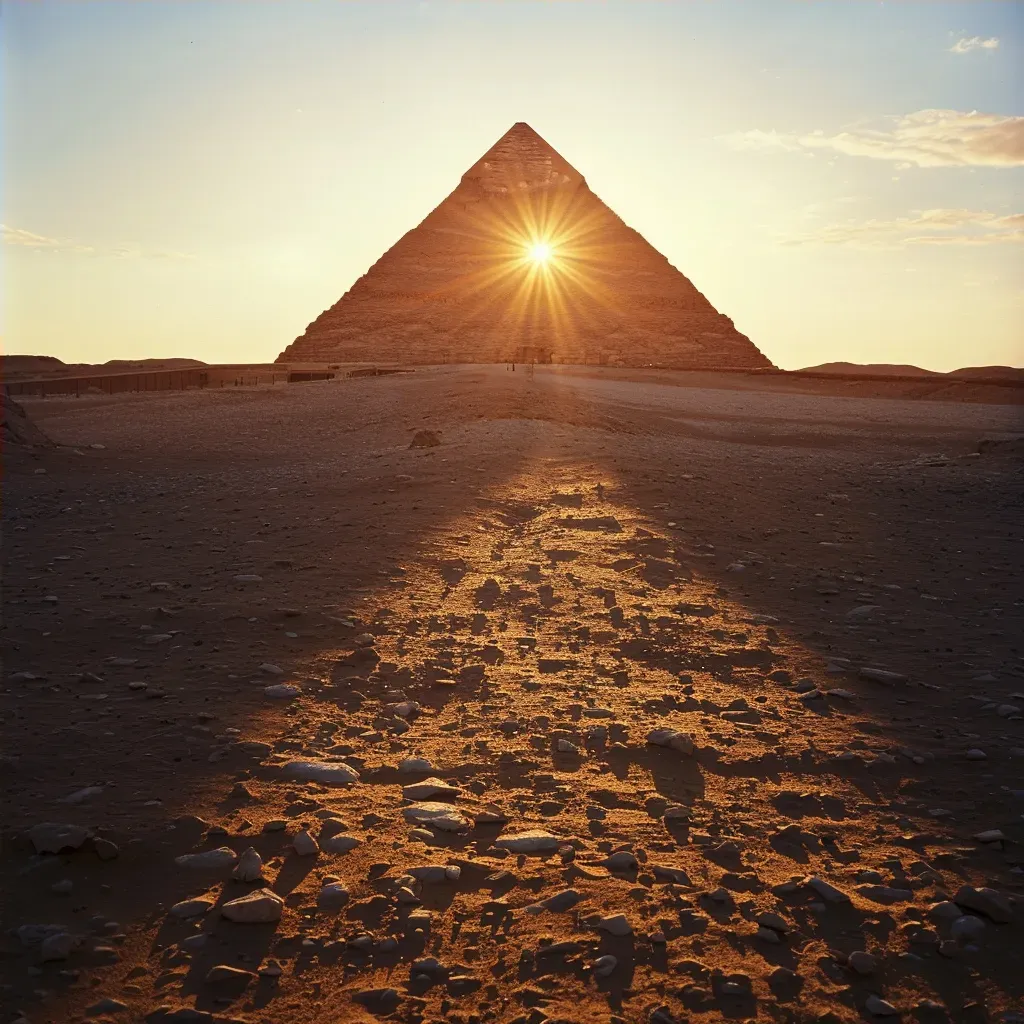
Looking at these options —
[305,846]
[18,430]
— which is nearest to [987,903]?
[305,846]

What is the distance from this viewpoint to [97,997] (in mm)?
2297

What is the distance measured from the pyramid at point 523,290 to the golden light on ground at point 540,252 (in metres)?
0.10

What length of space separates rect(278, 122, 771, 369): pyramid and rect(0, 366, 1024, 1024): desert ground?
2366 inches

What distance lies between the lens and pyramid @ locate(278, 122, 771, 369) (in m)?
75.2

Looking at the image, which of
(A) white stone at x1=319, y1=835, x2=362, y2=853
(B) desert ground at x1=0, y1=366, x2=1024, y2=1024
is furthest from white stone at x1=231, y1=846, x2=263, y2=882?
(A) white stone at x1=319, y1=835, x2=362, y2=853

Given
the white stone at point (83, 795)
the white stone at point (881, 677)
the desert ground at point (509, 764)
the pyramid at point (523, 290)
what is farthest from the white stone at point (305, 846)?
the pyramid at point (523, 290)

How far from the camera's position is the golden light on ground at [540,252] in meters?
94.6

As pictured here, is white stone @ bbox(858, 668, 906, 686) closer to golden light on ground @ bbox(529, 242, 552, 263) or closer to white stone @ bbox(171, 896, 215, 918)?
white stone @ bbox(171, 896, 215, 918)

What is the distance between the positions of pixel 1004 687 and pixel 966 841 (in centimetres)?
164

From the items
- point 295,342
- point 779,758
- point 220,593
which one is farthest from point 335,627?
point 295,342

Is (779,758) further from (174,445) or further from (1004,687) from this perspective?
(174,445)

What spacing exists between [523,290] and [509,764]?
8635 cm

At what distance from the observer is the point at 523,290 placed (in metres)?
87.2

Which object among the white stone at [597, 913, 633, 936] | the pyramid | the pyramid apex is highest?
the pyramid apex
